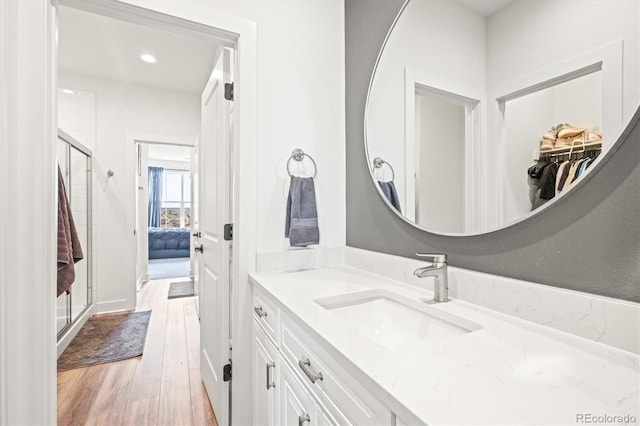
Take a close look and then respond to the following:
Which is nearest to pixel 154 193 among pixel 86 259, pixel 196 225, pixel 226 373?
pixel 196 225

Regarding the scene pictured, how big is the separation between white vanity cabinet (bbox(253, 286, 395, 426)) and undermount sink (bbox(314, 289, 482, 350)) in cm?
16

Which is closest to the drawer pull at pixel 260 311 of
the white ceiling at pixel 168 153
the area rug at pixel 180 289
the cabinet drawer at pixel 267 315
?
the cabinet drawer at pixel 267 315

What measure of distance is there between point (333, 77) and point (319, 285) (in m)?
1.12

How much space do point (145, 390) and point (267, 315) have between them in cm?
139

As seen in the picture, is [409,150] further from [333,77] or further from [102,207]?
[102,207]

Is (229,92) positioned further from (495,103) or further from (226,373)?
(226,373)

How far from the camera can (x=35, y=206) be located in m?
1.07

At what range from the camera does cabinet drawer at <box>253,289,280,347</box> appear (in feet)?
3.50

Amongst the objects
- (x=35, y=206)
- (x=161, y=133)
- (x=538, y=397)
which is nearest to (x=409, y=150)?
(x=538, y=397)

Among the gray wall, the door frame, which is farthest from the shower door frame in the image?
the gray wall

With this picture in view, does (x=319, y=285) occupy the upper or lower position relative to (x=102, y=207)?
lower

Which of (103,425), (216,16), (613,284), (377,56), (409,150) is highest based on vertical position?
(216,16)

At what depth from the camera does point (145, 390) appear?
1925mm

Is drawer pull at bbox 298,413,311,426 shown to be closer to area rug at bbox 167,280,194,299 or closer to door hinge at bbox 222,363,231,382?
door hinge at bbox 222,363,231,382
